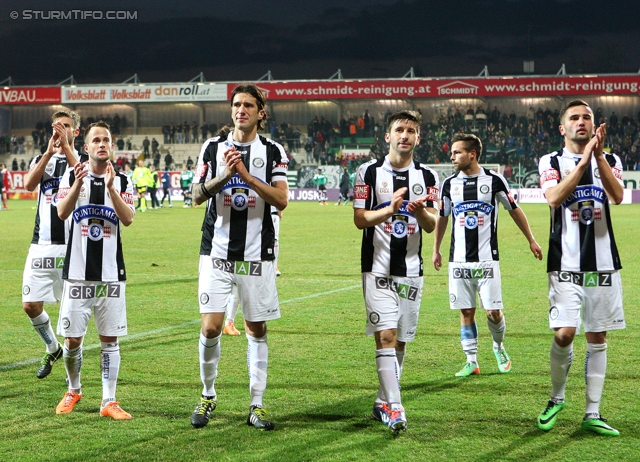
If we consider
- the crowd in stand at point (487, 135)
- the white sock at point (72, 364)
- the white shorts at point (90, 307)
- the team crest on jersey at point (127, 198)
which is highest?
the crowd in stand at point (487, 135)

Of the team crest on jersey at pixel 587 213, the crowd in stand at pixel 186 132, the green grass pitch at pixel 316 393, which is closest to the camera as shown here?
the green grass pitch at pixel 316 393

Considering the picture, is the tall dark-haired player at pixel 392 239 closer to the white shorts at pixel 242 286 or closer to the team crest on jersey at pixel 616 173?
the white shorts at pixel 242 286

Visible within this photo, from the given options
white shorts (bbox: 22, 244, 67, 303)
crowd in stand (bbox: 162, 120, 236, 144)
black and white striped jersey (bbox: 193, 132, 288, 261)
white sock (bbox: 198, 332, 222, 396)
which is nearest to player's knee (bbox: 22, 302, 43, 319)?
white shorts (bbox: 22, 244, 67, 303)

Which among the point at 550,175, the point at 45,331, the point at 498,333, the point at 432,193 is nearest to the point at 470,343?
the point at 498,333

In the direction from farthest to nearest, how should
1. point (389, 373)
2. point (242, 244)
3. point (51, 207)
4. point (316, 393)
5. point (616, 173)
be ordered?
point (51, 207) < point (316, 393) < point (242, 244) < point (389, 373) < point (616, 173)

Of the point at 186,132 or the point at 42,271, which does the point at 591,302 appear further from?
the point at 186,132

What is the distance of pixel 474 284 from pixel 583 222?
2.10 metres

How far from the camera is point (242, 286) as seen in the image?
543 cm

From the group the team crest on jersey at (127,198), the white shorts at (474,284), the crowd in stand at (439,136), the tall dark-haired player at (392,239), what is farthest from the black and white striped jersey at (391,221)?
the crowd in stand at (439,136)

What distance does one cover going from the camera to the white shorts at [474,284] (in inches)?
283

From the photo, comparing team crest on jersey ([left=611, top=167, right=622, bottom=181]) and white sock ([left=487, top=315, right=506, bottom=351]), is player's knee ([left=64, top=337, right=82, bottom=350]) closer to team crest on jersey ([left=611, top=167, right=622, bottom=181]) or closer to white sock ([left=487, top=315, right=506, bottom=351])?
Answer: white sock ([left=487, top=315, right=506, bottom=351])

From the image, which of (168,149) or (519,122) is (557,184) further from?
(168,149)

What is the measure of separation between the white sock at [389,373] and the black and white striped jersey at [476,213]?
2208mm

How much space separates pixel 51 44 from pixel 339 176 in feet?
182
